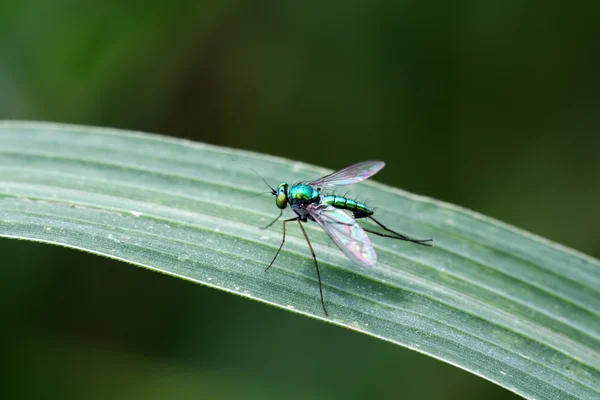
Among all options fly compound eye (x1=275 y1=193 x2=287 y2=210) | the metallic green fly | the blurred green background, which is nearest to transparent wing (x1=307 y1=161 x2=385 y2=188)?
the metallic green fly

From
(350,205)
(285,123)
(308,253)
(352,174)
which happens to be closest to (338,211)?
(350,205)

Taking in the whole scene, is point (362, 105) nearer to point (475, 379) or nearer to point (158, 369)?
point (475, 379)

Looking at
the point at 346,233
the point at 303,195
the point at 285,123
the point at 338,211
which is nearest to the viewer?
the point at 346,233

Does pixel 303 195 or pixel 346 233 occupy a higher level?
pixel 303 195

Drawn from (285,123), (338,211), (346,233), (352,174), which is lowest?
(346,233)

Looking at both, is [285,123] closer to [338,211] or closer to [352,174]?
[352,174]

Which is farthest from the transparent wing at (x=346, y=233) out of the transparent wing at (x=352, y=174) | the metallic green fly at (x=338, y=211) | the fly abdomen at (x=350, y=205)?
the transparent wing at (x=352, y=174)

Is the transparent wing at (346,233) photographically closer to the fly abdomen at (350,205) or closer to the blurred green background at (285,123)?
the fly abdomen at (350,205)
